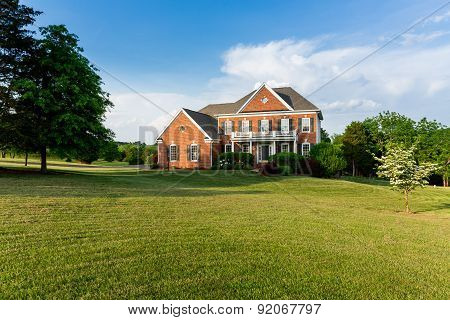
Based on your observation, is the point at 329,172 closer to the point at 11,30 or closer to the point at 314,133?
the point at 314,133

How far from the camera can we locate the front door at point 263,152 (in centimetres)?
3538

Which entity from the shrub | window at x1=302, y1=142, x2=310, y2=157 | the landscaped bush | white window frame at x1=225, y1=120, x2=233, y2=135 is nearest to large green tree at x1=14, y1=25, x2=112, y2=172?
the landscaped bush

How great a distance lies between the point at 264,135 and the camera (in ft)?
113

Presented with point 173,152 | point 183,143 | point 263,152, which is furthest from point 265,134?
point 173,152

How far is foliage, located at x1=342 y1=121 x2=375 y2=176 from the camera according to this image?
4353 centimetres

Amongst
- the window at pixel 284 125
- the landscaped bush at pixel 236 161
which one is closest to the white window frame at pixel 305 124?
the window at pixel 284 125

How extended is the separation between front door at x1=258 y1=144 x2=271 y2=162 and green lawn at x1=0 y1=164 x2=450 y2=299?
2456cm

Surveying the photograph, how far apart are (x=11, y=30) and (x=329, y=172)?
89.4 ft

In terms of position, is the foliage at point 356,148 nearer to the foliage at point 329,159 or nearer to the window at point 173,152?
the foliage at point 329,159

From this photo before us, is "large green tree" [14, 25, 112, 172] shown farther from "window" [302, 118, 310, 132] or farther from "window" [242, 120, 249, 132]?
"window" [302, 118, 310, 132]

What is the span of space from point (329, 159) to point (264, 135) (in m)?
8.23

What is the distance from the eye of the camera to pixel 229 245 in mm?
6516

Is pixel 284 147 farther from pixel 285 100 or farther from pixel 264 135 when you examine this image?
pixel 285 100

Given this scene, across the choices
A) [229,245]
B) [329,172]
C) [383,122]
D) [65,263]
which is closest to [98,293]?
[65,263]
